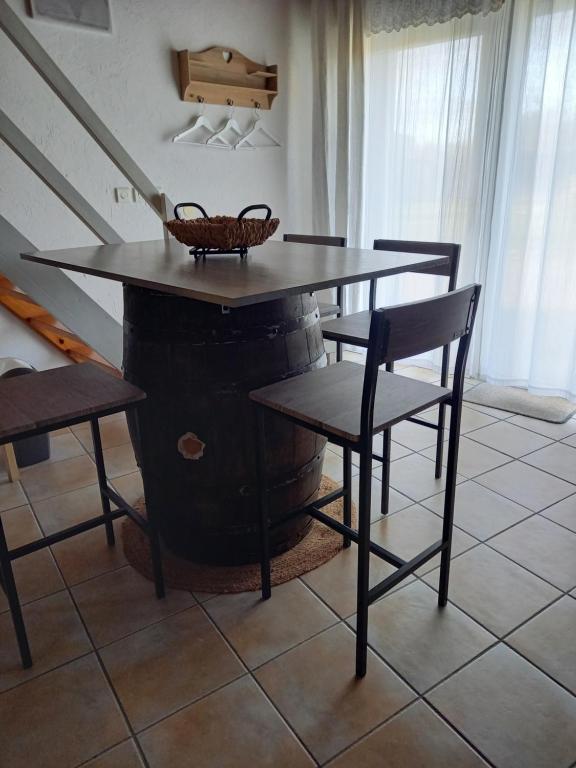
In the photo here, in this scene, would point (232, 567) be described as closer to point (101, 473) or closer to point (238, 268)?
point (101, 473)

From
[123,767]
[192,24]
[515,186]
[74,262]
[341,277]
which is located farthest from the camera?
[192,24]

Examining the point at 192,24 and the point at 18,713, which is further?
the point at 192,24

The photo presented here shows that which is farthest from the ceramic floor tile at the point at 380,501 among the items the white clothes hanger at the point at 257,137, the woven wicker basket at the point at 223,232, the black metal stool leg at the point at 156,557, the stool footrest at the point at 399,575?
the white clothes hanger at the point at 257,137

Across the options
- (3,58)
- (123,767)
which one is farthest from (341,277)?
(3,58)

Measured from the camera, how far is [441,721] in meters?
1.25

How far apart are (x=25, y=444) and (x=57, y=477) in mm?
233

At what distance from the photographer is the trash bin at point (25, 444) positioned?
2395mm

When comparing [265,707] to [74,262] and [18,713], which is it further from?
[74,262]

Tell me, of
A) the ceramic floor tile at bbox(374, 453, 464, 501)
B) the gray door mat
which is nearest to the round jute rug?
the ceramic floor tile at bbox(374, 453, 464, 501)

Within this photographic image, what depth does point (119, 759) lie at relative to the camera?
119 centimetres

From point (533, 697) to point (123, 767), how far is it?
96cm

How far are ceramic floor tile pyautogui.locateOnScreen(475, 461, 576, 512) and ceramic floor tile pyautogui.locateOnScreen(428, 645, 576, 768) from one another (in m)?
0.83

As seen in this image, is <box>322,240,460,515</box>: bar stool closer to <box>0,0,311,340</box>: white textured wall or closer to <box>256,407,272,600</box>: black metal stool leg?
<box>256,407,272,600</box>: black metal stool leg

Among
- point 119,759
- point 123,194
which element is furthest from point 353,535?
point 123,194
